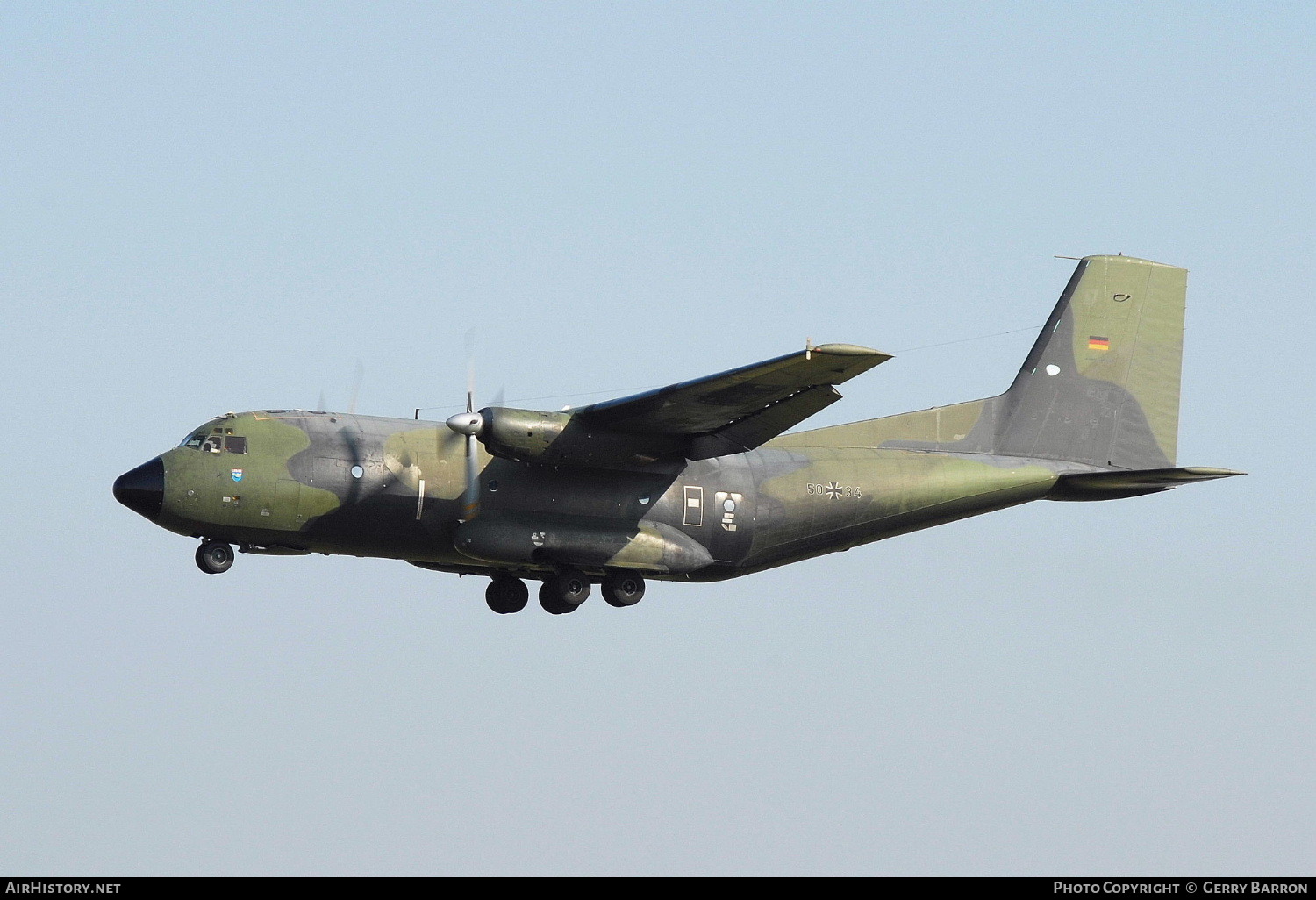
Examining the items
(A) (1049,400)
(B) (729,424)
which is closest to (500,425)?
(B) (729,424)

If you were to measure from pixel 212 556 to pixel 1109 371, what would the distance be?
1388 centimetres

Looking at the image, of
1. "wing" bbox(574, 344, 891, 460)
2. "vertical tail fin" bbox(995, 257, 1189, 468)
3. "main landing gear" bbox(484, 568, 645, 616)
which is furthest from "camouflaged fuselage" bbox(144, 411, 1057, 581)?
"vertical tail fin" bbox(995, 257, 1189, 468)

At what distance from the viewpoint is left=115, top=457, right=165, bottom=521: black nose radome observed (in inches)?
889

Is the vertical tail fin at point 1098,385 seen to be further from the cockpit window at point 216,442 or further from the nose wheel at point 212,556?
the nose wheel at point 212,556

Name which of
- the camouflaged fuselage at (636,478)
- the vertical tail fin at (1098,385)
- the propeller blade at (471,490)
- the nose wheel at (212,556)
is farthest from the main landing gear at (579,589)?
the vertical tail fin at (1098,385)

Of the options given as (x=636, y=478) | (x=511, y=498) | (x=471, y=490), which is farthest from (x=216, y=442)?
(x=636, y=478)

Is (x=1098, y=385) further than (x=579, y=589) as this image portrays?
Yes

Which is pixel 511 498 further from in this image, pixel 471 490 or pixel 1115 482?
pixel 1115 482

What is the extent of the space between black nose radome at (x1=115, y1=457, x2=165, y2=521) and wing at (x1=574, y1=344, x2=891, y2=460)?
17.6 feet

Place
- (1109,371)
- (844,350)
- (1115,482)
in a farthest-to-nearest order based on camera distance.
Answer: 1. (1109,371)
2. (1115,482)
3. (844,350)

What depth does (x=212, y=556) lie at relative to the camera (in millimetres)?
23078

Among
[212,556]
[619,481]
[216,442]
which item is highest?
[216,442]

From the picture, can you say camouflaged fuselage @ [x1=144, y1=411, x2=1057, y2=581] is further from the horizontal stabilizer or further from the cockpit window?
the horizontal stabilizer
